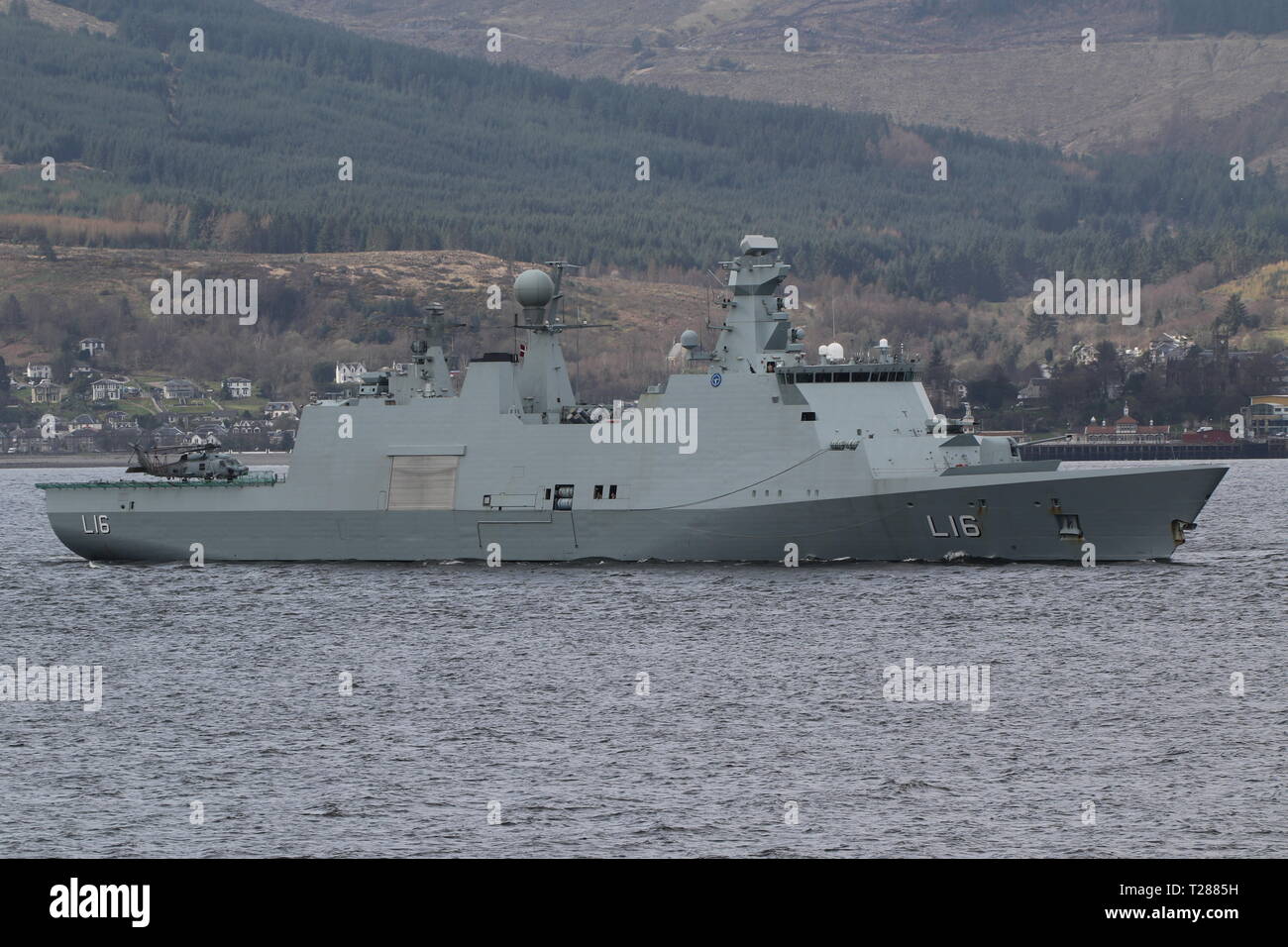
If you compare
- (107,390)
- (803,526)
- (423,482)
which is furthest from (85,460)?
(803,526)

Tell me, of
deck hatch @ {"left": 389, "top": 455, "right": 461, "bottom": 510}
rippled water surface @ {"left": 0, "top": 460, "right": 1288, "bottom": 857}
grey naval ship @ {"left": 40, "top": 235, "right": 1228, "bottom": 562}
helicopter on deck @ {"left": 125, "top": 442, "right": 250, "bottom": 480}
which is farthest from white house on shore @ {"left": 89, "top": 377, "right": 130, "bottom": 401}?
deck hatch @ {"left": 389, "top": 455, "right": 461, "bottom": 510}

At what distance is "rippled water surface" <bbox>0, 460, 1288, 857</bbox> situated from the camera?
56.0ft

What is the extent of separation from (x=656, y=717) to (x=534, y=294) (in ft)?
67.2

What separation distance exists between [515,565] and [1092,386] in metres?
119

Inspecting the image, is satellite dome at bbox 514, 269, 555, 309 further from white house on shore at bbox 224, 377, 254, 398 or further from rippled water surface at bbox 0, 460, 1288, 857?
white house on shore at bbox 224, 377, 254, 398

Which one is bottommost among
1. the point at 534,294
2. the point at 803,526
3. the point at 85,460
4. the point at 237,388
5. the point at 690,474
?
the point at 803,526

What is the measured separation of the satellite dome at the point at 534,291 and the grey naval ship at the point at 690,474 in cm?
5

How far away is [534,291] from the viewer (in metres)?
41.7

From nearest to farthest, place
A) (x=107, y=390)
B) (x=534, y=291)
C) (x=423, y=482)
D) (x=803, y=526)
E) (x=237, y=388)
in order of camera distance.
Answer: (x=803, y=526) < (x=423, y=482) < (x=534, y=291) < (x=237, y=388) < (x=107, y=390)

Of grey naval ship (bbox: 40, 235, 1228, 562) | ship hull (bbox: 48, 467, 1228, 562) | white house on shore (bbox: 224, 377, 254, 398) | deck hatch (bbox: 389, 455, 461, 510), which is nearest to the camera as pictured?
ship hull (bbox: 48, 467, 1228, 562)

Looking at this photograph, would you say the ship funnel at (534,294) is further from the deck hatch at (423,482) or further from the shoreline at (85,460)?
the shoreline at (85,460)

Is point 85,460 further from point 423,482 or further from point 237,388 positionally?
point 423,482

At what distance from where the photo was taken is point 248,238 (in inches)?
7726

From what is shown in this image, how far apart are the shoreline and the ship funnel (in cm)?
9153
